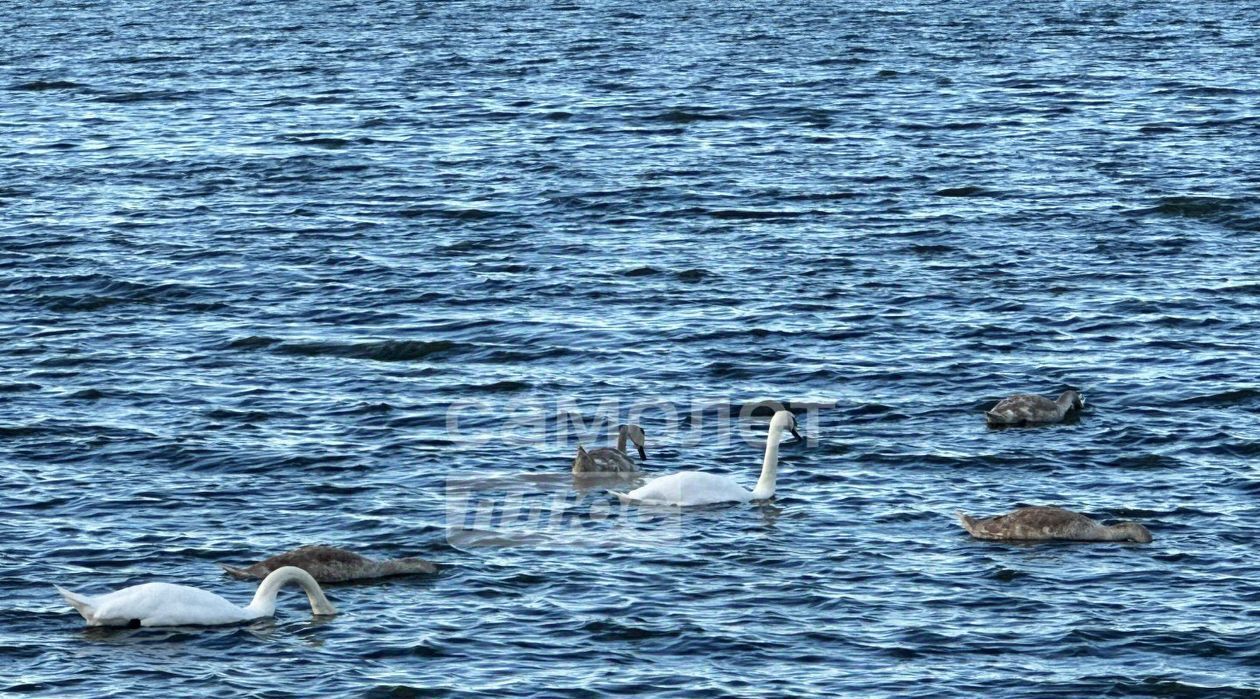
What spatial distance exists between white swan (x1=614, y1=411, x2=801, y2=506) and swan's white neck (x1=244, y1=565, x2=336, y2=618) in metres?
5.10

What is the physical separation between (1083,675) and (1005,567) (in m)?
3.05

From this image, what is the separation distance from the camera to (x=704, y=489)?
2591 centimetres

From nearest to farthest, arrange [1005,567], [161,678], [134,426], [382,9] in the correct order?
[161,678] < [1005,567] < [134,426] < [382,9]

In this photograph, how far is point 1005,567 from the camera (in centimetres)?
2366

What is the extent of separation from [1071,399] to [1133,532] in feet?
17.7

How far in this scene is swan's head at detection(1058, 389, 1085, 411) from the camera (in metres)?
29.4

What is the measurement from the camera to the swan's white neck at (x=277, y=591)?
854 inches

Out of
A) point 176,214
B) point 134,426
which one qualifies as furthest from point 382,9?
point 134,426

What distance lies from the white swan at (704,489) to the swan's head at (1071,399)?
476 cm

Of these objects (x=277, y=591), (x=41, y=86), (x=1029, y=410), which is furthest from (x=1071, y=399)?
(x=41, y=86)

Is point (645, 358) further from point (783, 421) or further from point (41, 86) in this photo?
point (41, 86)

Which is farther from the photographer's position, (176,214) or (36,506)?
(176,214)

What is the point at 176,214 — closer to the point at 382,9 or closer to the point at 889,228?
the point at 889,228

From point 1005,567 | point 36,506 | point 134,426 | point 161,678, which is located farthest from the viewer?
point 134,426
